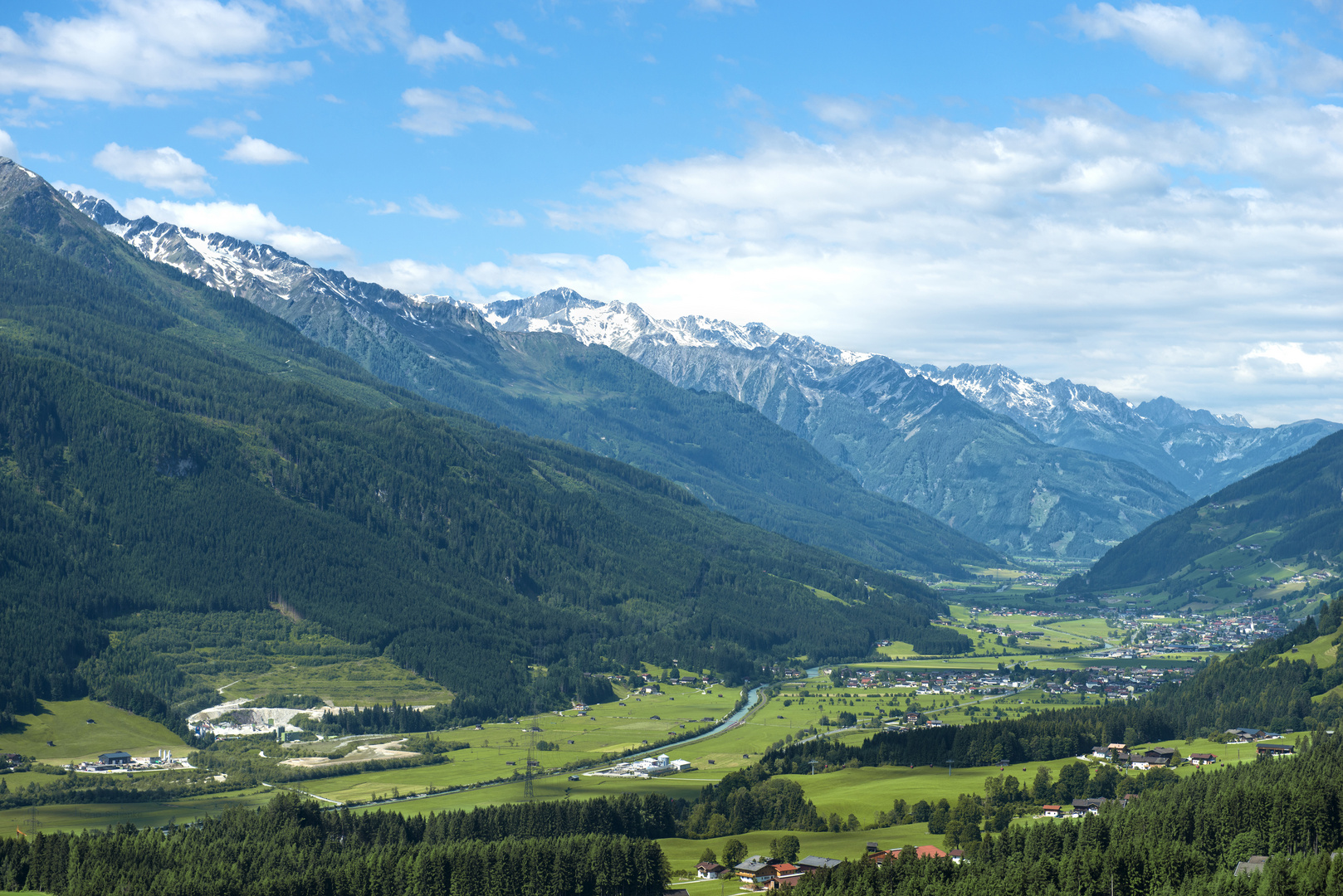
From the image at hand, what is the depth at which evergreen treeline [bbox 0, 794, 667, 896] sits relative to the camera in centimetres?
11481

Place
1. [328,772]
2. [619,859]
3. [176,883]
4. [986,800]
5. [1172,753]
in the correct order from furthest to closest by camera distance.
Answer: [328,772], [1172,753], [986,800], [619,859], [176,883]

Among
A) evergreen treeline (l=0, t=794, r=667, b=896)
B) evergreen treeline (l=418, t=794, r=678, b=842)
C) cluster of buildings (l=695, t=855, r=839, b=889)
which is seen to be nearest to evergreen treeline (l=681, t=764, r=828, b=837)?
evergreen treeline (l=418, t=794, r=678, b=842)

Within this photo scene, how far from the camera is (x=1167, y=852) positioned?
341ft

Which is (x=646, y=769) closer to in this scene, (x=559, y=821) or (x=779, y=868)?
(x=559, y=821)

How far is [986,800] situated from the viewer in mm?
146125

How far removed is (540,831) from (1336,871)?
244ft

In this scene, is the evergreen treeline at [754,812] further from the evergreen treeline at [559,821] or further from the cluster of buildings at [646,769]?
the cluster of buildings at [646,769]

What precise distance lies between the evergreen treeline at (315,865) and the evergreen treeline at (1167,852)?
20.3 m

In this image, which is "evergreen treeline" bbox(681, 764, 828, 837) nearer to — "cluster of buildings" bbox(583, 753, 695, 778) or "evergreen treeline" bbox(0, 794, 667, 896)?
"evergreen treeline" bbox(0, 794, 667, 896)

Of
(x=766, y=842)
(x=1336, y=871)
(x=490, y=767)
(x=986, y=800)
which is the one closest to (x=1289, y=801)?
(x=1336, y=871)

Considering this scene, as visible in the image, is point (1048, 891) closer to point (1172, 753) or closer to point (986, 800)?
point (986, 800)

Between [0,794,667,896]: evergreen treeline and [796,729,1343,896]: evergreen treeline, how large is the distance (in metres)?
20.3

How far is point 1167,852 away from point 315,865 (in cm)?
7061

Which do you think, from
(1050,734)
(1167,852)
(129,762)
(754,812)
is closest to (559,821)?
(754,812)
